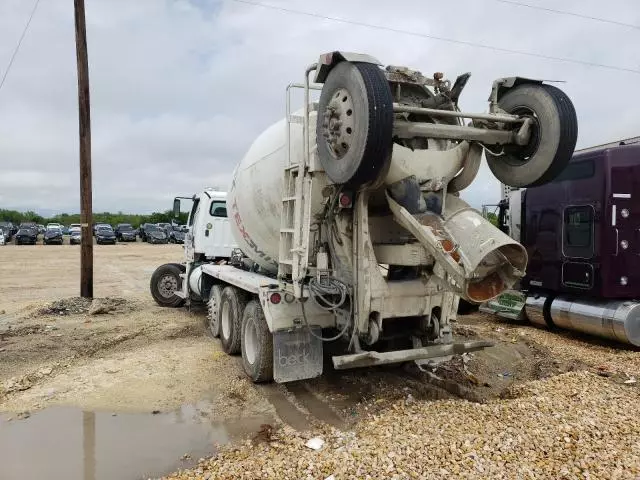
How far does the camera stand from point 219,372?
6.62m

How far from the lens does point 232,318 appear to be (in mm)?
7234

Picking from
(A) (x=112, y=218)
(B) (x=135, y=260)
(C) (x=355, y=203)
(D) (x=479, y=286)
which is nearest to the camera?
(D) (x=479, y=286)

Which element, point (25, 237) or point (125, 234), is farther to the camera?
point (125, 234)

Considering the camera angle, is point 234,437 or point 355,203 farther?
point 355,203

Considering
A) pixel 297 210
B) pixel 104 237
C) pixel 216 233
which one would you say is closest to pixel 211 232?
pixel 216 233

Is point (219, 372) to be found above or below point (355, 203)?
below

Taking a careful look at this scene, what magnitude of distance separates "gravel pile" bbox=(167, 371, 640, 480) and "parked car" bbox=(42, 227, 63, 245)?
1555 inches

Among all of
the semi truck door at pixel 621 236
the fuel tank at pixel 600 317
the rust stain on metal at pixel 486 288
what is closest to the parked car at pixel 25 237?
the fuel tank at pixel 600 317

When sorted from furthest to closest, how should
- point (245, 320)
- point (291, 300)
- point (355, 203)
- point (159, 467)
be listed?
point (245, 320) < point (291, 300) < point (355, 203) < point (159, 467)

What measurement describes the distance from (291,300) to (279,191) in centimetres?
124

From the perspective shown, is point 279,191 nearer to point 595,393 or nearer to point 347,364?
point 347,364

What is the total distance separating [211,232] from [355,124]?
663cm

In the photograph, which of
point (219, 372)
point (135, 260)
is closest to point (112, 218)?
point (135, 260)

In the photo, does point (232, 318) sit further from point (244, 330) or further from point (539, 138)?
point (539, 138)
